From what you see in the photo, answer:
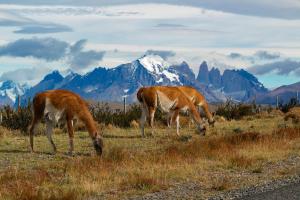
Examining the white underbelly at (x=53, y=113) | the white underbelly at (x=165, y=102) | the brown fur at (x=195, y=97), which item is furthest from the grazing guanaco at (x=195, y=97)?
the white underbelly at (x=53, y=113)

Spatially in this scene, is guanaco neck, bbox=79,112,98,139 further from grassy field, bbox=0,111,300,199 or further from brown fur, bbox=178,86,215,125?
brown fur, bbox=178,86,215,125

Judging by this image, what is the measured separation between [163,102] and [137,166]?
11091 millimetres

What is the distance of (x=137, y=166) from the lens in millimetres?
16188

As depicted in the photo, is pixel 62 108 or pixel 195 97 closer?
pixel 62 108

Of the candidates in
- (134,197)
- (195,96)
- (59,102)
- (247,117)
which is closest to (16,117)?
(195,96)

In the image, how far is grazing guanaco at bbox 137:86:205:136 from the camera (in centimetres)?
2688

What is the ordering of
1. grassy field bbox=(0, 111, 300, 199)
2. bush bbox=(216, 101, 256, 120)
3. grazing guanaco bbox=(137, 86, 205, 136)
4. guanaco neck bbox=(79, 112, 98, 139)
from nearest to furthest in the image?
grassy field bbox=(0, 111, 300, 199), guanaco neck bbox=(79, 112, 98, 139), grazing guanaco bbox=(137, 86, 205, 136), bush bbox=(216, 101, 256, 120)

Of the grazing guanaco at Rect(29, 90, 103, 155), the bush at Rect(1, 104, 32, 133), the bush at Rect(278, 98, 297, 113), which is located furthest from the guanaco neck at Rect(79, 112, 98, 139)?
the bush at Rect(278, 98, 297, 113)

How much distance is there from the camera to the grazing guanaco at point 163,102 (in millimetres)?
26875

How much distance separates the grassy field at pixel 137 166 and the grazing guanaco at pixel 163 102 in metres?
2.46

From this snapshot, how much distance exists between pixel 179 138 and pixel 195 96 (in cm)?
599

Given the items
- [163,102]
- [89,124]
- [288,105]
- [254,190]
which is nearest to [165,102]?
[163,102]

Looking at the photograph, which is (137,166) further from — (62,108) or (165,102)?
(165,102)

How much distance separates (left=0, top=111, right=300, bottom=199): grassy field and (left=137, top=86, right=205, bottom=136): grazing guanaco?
8.07ft
